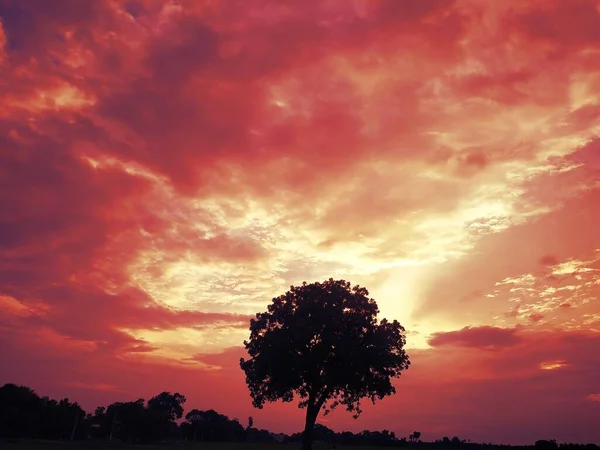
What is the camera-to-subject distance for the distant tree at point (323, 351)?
5103cm

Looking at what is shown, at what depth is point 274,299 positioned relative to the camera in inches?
2249

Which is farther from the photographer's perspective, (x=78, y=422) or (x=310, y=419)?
(x=78, y=422)

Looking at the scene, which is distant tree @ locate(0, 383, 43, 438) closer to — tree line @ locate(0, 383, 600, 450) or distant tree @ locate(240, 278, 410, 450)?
tree line @ locate(0, 383, 600, 450)

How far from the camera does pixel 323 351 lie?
51.5 m

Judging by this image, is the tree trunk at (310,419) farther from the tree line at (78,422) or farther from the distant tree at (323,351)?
the tree line at (78,422)

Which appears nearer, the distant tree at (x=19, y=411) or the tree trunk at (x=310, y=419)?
the tree trunk at (x=310, y=419)

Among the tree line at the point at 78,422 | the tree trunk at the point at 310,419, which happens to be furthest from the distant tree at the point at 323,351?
the tree line at the point at 78,422

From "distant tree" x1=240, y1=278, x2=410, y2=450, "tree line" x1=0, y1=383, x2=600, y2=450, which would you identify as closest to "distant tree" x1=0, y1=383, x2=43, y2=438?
"tree line" x1=0, y1=383, x2=600, y2=450

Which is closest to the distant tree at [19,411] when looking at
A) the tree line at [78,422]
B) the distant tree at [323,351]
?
the tree line at [78,422]

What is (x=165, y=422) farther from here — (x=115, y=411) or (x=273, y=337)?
(x=273, y=337)

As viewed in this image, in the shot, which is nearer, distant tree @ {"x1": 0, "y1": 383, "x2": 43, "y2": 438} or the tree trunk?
the tree trunk

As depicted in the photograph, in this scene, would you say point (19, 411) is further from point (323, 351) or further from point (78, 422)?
point (323, 351)

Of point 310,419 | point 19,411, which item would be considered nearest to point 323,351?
point 310,419

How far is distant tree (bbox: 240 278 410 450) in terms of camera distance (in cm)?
5103
